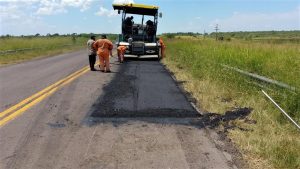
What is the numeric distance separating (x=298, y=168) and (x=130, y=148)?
2186 millimetres

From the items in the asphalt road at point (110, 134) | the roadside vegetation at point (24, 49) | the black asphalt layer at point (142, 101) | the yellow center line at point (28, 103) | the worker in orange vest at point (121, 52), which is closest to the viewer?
the asphalt road at point (110, 134)

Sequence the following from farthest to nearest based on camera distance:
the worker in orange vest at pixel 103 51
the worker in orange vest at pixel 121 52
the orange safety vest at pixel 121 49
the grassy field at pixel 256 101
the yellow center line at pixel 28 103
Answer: the orange safety vest at pixel 121 49
the worker in orange vest at pixel 121 52
the worker in orange vest at pixel 103 51
the yellow center line at pixel 28 103
the grassy field at pixel 256 101

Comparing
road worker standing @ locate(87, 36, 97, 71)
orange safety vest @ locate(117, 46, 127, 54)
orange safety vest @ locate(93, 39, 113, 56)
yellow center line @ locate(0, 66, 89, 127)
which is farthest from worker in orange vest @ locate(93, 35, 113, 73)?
orange safety vest @ locate(117, 46, 127, 54)

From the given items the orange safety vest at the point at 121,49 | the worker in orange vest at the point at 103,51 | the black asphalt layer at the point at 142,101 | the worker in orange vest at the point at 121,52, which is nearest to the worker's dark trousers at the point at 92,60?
the worker in orange vest at the point at 103,51

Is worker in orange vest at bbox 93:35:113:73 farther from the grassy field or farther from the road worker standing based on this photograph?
the grassy field

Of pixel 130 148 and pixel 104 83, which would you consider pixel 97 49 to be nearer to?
pixel 104 83

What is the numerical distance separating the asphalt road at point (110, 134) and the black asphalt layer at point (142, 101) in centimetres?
2

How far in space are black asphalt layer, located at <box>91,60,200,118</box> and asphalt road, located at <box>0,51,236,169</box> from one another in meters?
0.02

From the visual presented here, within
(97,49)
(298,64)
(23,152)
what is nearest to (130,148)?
(23,152)

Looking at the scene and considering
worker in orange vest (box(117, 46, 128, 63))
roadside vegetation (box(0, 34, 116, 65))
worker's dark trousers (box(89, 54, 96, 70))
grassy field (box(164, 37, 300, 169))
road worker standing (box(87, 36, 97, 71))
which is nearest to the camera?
grassy field (box(164, 37, 300, 169))

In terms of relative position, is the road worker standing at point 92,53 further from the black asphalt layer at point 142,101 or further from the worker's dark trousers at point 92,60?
the black asphalt layer at point 142,101

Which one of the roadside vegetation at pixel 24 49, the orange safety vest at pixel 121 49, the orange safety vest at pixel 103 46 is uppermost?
the orange safety vest at pixel 103 46

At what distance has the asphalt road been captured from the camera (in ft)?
16.8

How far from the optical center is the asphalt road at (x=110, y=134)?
512 cm
